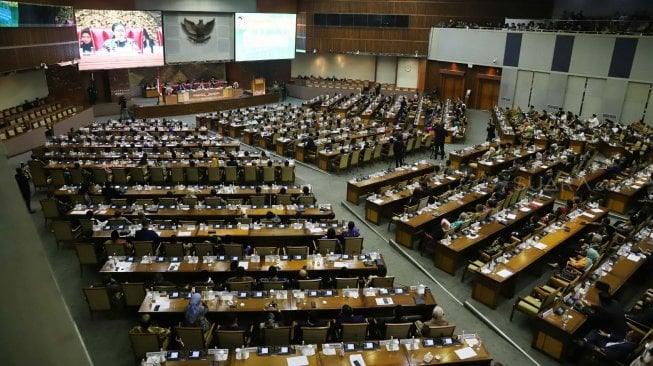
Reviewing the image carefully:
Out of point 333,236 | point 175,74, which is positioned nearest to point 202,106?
point 175,74

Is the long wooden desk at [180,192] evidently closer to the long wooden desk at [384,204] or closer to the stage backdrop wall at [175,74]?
the long wooden desk at [384,204]

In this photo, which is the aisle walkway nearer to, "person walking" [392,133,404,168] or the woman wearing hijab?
"person walking" [392,133,404,168]

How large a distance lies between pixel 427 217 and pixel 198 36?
21.7 meters

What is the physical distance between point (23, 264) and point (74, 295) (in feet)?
31.6

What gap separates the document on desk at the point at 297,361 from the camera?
6.54m

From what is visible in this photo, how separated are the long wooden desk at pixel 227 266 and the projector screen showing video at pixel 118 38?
18742mm

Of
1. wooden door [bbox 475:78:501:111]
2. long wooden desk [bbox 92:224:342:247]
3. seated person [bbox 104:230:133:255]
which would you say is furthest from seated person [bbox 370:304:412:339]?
wooden door [bbox 475:78:501:111]

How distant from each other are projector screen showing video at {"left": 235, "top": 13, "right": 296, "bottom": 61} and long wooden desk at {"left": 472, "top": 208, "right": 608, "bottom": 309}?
952 inches

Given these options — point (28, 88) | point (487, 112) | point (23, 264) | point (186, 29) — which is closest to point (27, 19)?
point (28, 88)

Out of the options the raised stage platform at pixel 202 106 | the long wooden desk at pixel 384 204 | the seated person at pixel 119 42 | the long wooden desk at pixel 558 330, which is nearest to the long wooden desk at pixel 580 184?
the long wooden desk at pixel 384 204

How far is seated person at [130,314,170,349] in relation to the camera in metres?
7.12

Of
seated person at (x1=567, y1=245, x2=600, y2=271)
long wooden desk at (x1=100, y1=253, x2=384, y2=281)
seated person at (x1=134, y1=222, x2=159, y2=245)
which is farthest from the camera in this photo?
seated person at (x1=134, y1=222, x2=159, y2=245)

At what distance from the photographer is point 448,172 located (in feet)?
50.1

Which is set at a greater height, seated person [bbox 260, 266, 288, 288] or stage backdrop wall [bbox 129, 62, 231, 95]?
stage backdrop wall [bbox 129, 62, 231, 95]
